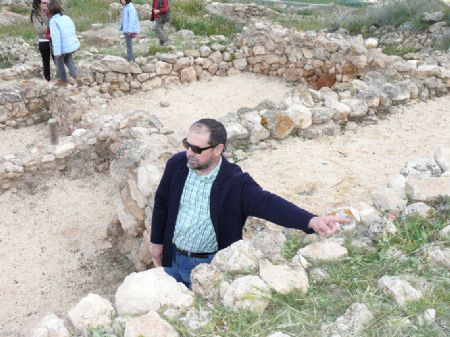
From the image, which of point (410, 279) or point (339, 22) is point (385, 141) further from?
point (339, 22)

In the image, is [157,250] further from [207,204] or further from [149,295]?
[149,295]

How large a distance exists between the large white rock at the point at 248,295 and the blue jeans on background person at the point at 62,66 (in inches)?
281

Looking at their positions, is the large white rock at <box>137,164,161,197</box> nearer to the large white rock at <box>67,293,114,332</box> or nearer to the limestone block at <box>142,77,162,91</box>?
the large white rock at <box>67,293,114,332</box>

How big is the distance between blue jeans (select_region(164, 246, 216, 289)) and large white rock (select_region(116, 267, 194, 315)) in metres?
0.58

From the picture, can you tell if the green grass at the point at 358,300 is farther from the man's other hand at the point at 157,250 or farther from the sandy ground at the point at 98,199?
the sandy ground at the point at 98,199

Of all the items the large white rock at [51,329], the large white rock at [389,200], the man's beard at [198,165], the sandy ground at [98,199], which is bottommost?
the sandy ground at [98,199]

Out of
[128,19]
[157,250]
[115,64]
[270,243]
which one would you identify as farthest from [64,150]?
[270,243]

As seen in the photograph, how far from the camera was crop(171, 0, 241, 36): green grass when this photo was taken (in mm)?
13609

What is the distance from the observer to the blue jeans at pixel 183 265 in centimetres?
365

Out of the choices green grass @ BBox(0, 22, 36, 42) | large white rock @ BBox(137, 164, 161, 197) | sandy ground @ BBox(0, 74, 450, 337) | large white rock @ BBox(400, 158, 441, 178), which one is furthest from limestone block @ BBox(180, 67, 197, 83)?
large white rock @ BBox(400, 158, 441, 178)

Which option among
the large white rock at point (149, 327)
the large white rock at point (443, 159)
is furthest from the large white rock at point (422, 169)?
the large white rock at point (149, 327)

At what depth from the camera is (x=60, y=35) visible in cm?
855

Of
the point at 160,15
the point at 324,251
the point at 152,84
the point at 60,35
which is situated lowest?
the point at 152,84

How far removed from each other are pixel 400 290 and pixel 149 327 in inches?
57.4
